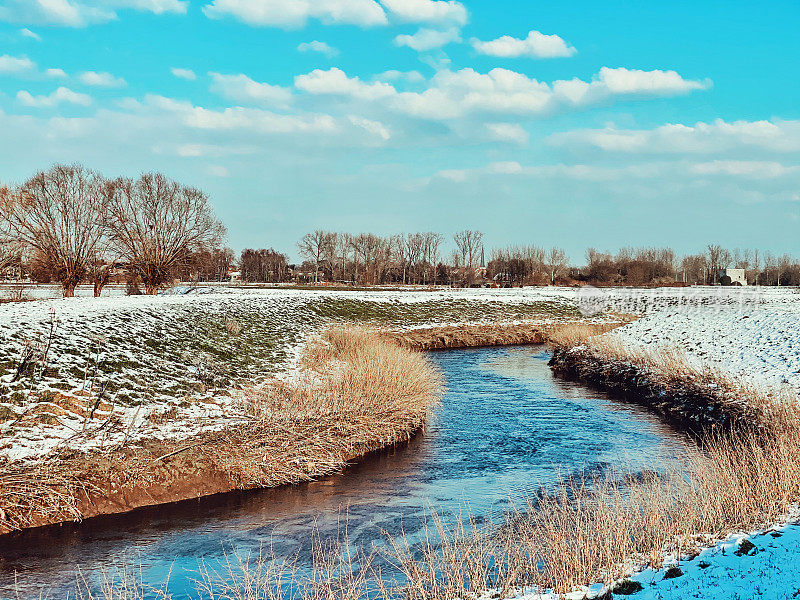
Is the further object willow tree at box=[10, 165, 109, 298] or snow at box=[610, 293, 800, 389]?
willow tree at box=[10, 165, 109, 298]

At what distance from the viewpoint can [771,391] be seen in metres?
14.8

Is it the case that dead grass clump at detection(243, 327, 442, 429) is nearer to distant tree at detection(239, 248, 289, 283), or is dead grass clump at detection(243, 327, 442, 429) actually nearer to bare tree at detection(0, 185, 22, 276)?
bare tree at detection(0, 185, 22, 276)

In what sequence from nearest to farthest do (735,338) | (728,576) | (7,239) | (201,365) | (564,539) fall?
(728,576), (564,539), (201,365), (735,338), (7,239)

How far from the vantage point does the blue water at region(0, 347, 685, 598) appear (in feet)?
27.3

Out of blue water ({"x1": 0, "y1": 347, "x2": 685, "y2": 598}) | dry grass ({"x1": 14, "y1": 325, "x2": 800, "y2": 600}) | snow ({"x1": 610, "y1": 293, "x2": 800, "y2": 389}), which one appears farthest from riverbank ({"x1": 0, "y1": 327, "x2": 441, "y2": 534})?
snow ({"x1": 610, "y1": 293, "x2": 800, "y2": 389})

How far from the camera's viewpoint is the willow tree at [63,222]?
39.5 m

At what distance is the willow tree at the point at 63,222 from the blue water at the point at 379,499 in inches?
1239

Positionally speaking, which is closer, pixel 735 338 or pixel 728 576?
pixel 728 576

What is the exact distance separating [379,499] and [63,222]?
37.3 meters

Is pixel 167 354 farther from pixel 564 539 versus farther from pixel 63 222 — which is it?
pixel 63 222

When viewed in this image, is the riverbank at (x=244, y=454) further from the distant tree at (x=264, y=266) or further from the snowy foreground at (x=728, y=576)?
the distant tree at (x=264, y=266)

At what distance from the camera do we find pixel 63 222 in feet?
134

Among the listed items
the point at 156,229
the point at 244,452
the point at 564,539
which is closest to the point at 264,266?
the point at 156,229

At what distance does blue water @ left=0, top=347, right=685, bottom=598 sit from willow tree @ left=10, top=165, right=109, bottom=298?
3147cm
